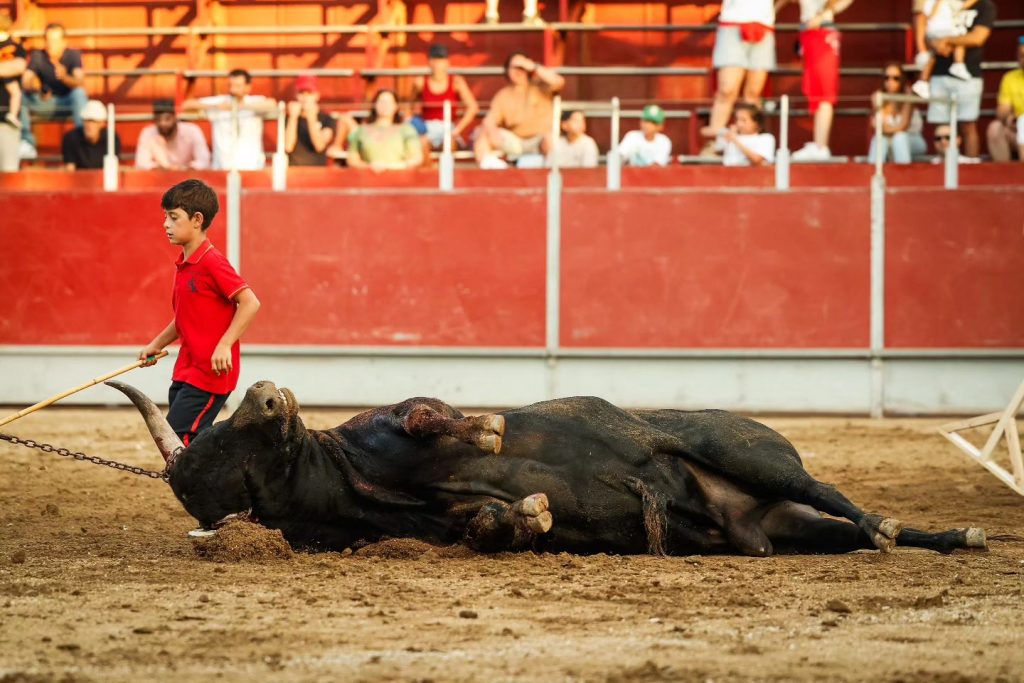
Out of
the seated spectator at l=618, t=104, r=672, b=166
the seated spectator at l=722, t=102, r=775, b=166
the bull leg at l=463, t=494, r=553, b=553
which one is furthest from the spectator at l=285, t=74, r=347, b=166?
the bull leg at l=463, t=494, r=553, b=553

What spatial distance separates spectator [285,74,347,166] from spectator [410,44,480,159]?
852 millimetres

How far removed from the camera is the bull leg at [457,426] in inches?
229

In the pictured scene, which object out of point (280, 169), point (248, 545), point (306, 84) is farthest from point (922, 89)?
point (248, 545)

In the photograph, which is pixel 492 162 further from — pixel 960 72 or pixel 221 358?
pixel 221 358

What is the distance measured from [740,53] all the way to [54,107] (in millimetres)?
6968

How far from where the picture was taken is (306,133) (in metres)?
15.6

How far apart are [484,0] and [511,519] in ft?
44.5

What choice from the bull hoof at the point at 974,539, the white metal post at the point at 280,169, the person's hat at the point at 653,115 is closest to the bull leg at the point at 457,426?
the bull hoof at the point at 974,539

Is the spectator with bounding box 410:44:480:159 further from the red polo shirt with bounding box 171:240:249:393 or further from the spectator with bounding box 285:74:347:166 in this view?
the red polo shirt with bounding box 171:240:249:393

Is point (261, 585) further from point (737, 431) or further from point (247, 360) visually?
point (247, 360)

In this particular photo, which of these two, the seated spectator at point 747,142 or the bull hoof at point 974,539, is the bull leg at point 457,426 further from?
the seated spectator at point 747,142

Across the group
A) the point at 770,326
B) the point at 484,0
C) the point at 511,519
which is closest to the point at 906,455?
the point at 770,326

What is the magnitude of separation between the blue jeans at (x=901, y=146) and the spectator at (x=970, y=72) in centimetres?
30

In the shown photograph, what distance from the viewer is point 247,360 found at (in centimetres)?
1470
